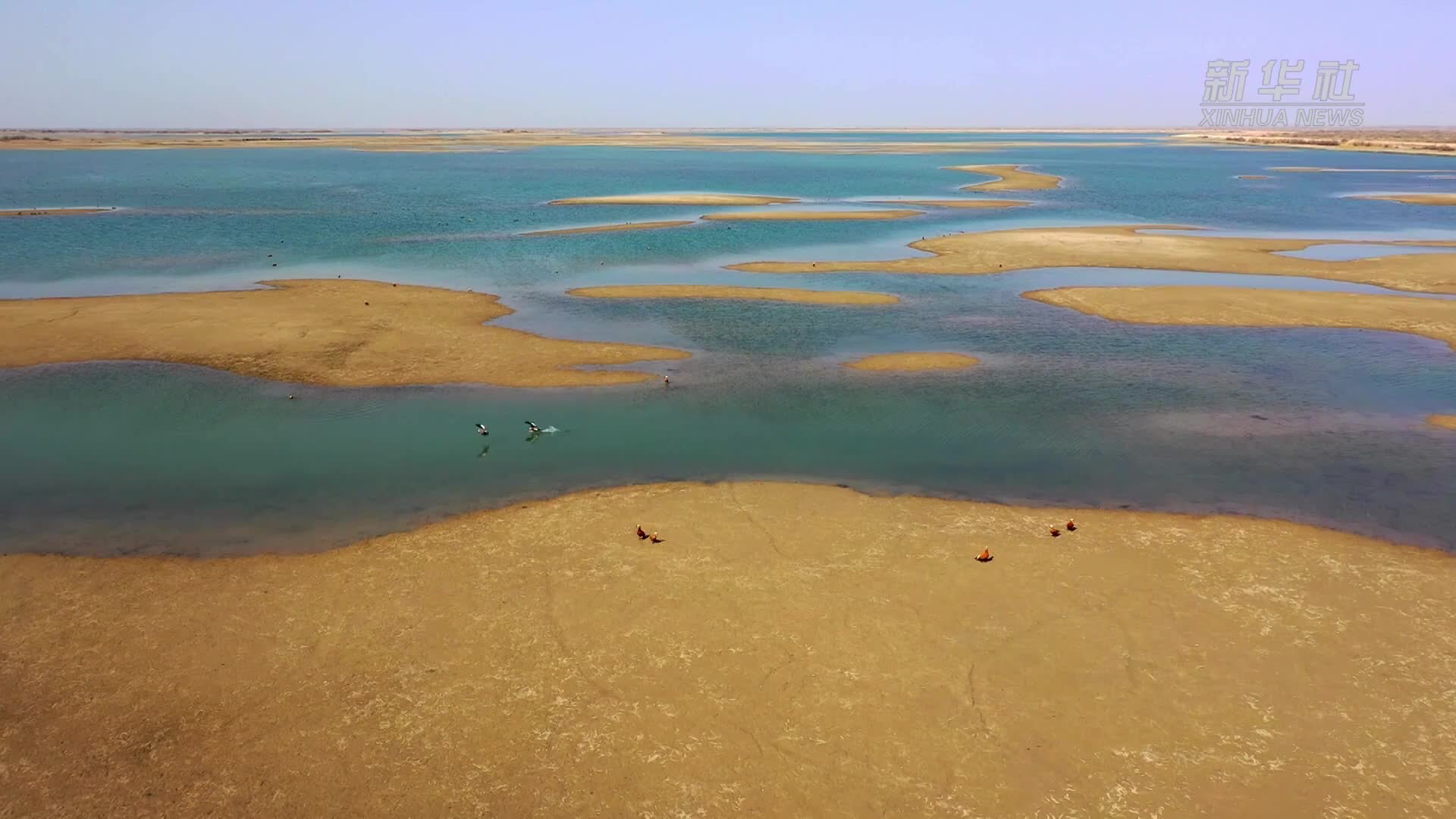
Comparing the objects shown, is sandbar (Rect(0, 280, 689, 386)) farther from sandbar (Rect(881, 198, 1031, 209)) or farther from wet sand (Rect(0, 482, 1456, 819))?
sandbar (Rect(881, 198, 1031, 209))

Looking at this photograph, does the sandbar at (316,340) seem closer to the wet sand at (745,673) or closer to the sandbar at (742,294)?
the sandbar at (742,294)

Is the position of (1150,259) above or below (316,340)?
above

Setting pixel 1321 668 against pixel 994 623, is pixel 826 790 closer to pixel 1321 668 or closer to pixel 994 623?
pixel 994 623

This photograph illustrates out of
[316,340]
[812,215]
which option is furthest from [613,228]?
[316,340]

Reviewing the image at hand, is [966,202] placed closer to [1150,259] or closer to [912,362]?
[1150,259]

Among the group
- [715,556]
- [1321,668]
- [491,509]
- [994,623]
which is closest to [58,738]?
[491,509]
